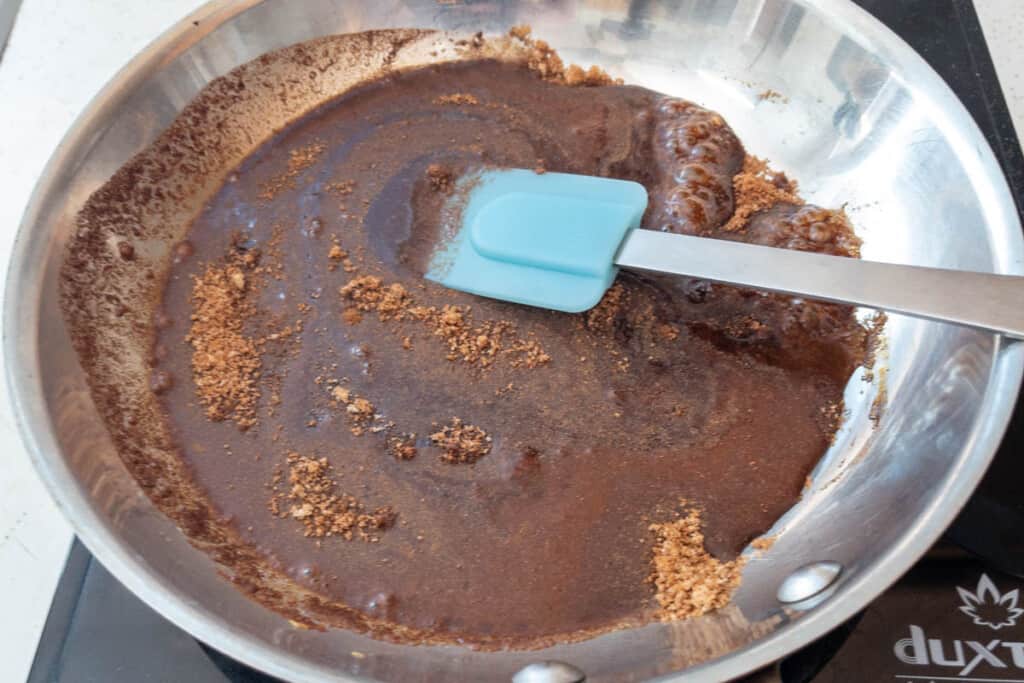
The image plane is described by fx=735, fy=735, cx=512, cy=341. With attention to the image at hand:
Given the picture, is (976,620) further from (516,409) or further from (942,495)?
(516,409)

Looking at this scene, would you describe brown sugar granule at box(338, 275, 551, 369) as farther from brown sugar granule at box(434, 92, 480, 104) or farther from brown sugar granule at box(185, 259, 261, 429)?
brown sugar granule at box(434, 92, 480, 104)

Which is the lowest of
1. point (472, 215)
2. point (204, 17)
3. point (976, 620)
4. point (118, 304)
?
point (976, 620)

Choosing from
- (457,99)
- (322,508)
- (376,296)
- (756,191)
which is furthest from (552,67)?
(322,508)

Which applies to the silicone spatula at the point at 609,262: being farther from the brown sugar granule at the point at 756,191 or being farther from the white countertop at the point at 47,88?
the white countertop at the point at 47,88

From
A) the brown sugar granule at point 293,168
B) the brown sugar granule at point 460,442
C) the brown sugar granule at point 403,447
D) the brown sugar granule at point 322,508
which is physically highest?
the brown sugar granule at point 293,168

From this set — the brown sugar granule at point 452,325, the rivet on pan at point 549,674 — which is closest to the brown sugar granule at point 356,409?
the brown sugar granule at point 452,325

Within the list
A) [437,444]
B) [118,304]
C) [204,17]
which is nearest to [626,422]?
[437,444]

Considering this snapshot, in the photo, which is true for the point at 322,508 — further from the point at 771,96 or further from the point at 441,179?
the point at 771,96

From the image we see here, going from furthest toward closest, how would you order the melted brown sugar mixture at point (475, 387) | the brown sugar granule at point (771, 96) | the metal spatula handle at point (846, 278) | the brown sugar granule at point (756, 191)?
the brown sugar granule at point (771, 96)
the brown sugar granule at point (756, 191)
the melted brown sugar mixture at point (475, 387)
the metal spatula handle at point (846, 278)
